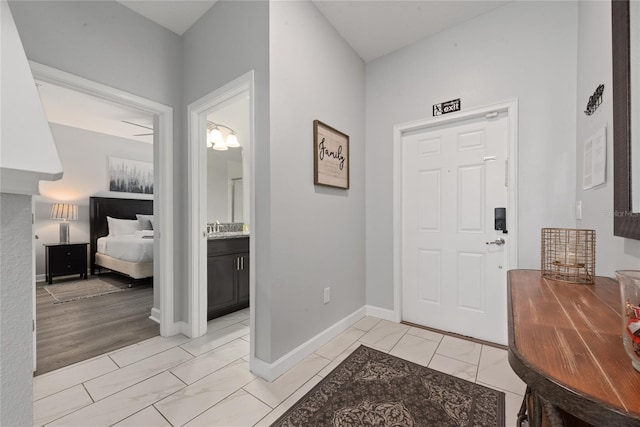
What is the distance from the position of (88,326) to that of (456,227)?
147 inches

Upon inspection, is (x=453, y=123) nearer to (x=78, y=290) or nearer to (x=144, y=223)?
(x=78, y=290)

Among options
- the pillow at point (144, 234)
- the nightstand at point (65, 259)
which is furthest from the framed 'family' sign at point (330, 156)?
the nightstand at point (65, 259)

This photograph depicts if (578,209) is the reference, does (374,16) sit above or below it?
above

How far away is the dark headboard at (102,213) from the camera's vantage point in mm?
5109

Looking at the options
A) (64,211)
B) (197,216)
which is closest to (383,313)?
(197,216)

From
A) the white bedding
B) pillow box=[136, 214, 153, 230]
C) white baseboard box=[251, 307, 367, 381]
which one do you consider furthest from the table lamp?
white baseboard box=[251, 307, 367, 381]

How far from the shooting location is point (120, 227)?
5.16m

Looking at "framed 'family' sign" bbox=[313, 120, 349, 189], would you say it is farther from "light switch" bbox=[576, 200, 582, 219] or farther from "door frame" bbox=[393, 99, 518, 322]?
"light switch" bbox=[576, 200, 582, 219]

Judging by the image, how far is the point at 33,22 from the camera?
172 centimetres

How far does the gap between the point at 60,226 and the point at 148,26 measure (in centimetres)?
432

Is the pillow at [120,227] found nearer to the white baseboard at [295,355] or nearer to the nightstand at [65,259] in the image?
the nightstand at [65,259]

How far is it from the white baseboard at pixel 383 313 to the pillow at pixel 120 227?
195 inches

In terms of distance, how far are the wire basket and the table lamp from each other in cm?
652

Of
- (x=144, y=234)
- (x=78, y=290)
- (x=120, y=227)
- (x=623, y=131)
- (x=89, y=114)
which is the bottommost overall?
(x=78, y=290)
